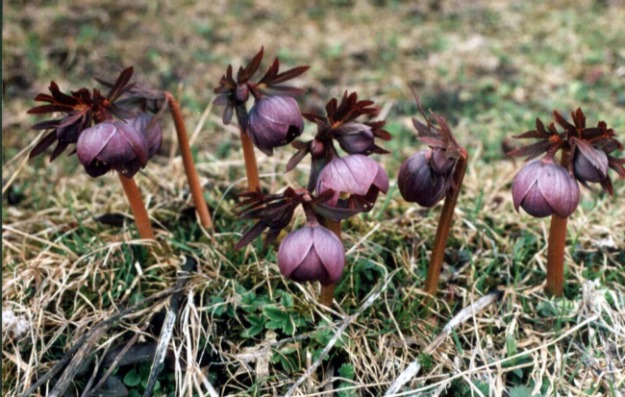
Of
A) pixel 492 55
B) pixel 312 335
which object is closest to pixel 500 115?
pixel 492 55

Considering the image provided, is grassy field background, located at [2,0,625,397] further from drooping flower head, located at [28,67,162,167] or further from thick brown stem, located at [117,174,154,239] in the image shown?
drooping flower head, located at [28,67,162,167]

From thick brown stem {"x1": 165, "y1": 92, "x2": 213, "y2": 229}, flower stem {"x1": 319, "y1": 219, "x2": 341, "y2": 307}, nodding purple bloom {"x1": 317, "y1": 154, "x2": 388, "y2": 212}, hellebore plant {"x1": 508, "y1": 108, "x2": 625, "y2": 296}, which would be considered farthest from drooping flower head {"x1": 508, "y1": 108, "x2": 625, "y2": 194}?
thick brown stem {"x1": 165, "y1": 92, "x2": 213, "y2": 229}

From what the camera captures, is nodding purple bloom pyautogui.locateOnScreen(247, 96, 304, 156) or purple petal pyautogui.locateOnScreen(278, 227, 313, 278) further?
nodding purple bloom pyautogui.locateOnScreen(247, 96, 304, 156)

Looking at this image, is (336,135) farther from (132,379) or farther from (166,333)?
(132,379)

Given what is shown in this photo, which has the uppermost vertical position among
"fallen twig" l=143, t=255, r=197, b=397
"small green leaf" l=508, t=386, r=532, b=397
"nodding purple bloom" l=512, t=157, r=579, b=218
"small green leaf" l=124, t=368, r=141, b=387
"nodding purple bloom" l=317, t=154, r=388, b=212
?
"nodding purple bloom" l=317, t=154, r=388, b=212

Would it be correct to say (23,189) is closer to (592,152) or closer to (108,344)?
(108,344)

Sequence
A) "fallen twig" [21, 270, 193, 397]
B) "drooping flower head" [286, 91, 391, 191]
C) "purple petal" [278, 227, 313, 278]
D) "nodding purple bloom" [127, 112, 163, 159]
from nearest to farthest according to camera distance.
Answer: "purple petal" [278, 227, 313, 278], "drooping flower head" [286, 91, 391, 191], "fallen twig" [21, 270, 193, 397], "nodding purple bloom" [127, 112, 163, 159]

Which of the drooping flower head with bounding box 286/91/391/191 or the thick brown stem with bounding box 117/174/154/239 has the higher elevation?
the drooping flower head with bounding box 286/91/391/191

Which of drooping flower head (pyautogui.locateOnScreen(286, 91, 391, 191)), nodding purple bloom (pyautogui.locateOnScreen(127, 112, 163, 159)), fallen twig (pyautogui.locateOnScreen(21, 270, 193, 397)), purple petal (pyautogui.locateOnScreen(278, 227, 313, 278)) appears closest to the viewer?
purple petal (pyautogui.locateOnScreen(278, 227, 313, 278))
